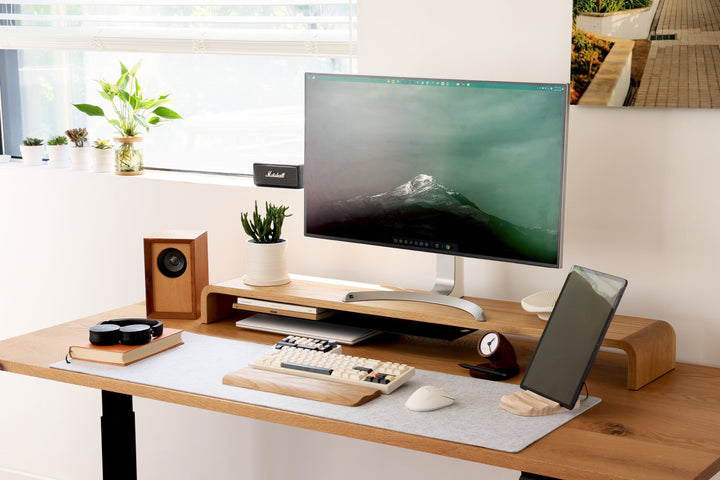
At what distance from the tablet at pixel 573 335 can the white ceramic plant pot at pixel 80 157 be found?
1691mm

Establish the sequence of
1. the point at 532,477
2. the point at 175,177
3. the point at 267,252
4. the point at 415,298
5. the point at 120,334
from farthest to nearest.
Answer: the point at 175,177 → the point at 267,252 → the point at 415,298 → the point at 120,334 → the point at 532,477

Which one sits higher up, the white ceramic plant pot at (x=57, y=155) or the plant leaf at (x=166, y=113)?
the plant leaf at (x=166, y=113)

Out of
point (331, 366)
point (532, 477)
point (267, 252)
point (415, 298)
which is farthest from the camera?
point (267, 252)

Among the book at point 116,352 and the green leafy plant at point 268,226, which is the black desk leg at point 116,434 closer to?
the book at point 116,352

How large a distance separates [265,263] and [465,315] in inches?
21.0

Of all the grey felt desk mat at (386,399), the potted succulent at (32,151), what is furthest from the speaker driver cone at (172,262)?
the potted succulent at (32,151)

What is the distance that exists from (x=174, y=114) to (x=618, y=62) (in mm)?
1355

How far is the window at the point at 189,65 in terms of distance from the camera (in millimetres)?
2543

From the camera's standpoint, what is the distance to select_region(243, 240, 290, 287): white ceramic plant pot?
2.20m

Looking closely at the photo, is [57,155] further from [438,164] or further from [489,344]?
[489,344]

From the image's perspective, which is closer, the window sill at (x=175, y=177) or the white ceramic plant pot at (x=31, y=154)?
the window sill at (x=175, y=177)

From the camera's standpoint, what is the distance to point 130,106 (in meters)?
2.81

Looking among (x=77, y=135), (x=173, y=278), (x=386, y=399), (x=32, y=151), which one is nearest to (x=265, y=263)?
(x=173, y=278)

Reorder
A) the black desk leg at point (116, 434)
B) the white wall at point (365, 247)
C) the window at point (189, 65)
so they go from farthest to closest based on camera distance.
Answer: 1. the window at point (189, 65)
2. the black desk leg at point (116, 434)
3. the white wall at point (365, 247)
